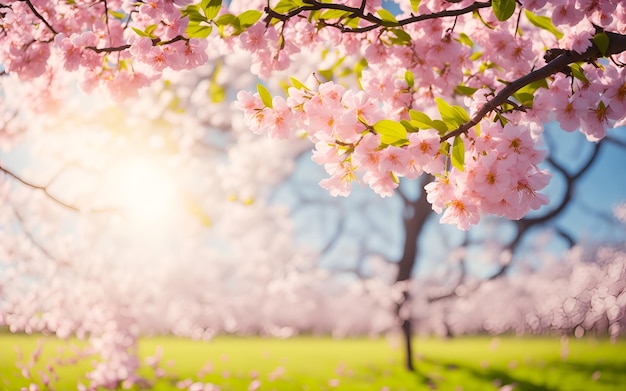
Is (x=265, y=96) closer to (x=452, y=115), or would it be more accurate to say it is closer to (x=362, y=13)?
(x=362, y=13)

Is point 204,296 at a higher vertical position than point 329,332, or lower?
higher

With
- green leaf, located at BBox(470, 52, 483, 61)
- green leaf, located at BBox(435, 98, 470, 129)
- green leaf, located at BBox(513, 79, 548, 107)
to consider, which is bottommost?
green leaf, located at BBox(435, 98, 470, 129)

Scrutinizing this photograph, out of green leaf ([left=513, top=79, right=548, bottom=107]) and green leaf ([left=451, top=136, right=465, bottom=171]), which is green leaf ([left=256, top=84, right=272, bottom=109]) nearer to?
green leaf ([left=451, top=136, right=465, bottom=171])

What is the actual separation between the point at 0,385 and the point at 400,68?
5121mm

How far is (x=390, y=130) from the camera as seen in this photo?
5.92 feet

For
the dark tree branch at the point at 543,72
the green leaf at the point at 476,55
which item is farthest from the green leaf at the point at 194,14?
the green leaf at the point at 476,55

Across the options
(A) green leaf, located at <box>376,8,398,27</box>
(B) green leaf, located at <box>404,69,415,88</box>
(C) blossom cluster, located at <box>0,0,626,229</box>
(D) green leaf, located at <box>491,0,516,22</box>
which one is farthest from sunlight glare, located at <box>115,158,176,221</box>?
(D) green leaf, located at <box>491,0,516,22</box>

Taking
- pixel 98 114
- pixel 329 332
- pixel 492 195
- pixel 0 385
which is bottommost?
pixel 329 332

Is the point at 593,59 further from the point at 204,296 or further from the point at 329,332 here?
the point at 329,332

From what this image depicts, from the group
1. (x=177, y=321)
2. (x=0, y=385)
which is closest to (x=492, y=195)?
(x=0, y=385)

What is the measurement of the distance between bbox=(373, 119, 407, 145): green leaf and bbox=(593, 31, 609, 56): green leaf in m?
0.99

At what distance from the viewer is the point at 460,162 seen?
71.9 inches

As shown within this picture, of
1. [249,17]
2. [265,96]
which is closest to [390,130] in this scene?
[265,96]

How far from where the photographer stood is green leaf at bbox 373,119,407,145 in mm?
1797
